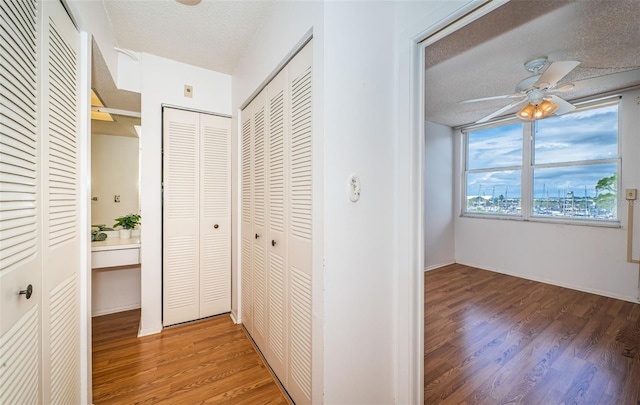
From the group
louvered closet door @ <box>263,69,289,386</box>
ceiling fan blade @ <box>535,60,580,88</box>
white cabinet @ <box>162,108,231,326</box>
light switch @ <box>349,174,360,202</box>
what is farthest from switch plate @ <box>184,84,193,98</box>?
ceiling fan blade @ <box>535,60,580,88</box>

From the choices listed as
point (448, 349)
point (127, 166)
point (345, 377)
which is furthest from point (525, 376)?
point (127, 166)

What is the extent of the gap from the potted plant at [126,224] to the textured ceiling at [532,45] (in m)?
3.27

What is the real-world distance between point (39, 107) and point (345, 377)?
1674 millimetres

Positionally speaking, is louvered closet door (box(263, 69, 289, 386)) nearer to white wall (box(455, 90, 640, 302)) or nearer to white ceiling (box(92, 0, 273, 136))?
white ceiling (box(92, 0, 273, 136))

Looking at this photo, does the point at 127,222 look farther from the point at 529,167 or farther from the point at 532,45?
the point at 529,167

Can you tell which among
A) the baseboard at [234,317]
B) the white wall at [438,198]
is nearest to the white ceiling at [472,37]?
the white wall at [438,198]

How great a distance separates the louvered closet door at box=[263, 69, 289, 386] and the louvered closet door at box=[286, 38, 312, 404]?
87mm

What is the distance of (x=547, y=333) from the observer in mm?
2270

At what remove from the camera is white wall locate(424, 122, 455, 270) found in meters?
4.16

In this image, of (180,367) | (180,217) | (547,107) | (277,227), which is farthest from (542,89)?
(180,367)

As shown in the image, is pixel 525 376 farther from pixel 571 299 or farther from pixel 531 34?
pixel 531 34

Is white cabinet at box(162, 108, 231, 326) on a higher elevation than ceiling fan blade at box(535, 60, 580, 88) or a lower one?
lower

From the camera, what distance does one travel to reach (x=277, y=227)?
1628mm

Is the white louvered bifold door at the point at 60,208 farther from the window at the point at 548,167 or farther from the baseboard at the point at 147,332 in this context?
the window at the point at 548,167
